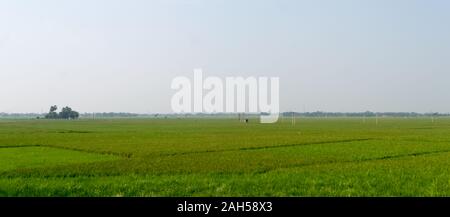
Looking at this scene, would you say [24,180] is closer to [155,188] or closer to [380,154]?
[155,188]

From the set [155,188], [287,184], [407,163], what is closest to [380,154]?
[407,163]

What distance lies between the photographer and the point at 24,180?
11961 mm

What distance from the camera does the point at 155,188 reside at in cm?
1037

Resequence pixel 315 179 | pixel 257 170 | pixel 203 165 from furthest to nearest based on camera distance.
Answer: pixel 203 165 → pixel 257 170 → pixel 315 179

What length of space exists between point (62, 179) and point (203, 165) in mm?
5058

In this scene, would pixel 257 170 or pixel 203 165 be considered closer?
pixel 257 170
